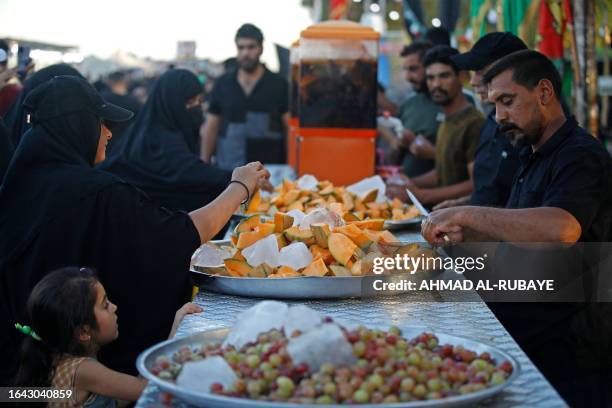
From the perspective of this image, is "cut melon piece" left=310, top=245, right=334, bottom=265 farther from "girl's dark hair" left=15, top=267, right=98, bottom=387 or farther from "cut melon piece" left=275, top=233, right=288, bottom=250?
"girl's dark hair" left=15, top=267, right=98, bottom=387

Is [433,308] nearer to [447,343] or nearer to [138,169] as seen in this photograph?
[447,343]

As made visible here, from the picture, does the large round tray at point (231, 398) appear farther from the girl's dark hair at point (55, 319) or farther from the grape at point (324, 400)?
the girl's dark hair at point (55, 319)

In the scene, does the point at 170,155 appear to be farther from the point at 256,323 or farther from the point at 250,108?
the point at 256,323

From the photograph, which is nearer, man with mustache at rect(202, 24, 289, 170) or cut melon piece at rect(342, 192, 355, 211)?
cut melon piece at rect(342, 192, 355, 211)

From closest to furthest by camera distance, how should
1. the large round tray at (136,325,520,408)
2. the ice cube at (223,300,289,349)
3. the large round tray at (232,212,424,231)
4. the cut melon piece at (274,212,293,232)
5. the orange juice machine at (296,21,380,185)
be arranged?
the large round tray at (136,325,520,408) < the ice cube at (223,300,289,349) < the cut melon piece at (274,212,293,232) < the large round tray at (232,212,424,231) < the orange juice machine at (296,21,380,185)

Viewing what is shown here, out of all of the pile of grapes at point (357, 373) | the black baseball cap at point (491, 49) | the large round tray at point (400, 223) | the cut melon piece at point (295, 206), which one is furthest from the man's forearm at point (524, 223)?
the black baseball cap at point (491, 49)

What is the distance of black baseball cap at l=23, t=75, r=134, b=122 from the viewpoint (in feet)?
10.2

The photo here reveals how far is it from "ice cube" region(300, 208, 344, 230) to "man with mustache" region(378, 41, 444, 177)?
2.93 m

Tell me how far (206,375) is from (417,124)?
5541mm

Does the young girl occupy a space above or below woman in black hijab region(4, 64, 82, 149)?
below

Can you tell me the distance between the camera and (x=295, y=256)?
3.09 meters

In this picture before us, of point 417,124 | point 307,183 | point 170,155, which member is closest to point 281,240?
point 307,183

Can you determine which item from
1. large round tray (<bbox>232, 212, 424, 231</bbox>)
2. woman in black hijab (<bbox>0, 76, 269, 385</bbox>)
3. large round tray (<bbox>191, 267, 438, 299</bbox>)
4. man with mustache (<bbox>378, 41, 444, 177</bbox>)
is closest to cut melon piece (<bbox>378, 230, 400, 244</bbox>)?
large round tray (<bbox>191, 267, 438, 299</bbox>)

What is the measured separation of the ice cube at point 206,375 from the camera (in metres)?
1.87
